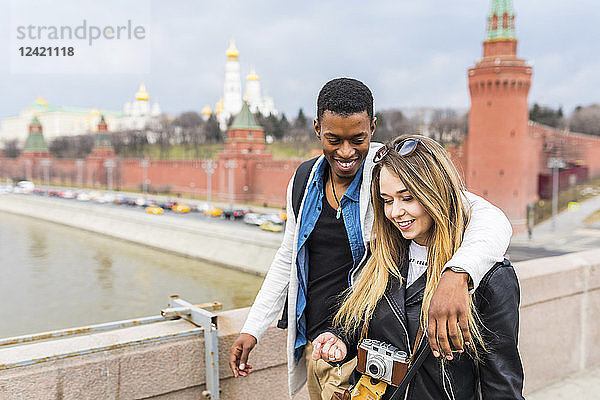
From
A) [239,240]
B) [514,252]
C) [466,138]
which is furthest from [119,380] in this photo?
[466,138]

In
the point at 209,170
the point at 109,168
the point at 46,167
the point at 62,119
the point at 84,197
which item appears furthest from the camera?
the point at 62,119

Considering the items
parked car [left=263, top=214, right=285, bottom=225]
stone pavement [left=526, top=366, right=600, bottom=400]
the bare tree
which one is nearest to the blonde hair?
Answer: stone pavement [left=526, top=366, right=600, bottom=400]

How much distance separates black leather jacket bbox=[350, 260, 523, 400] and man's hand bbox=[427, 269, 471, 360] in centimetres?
10

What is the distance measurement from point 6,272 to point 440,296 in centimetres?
2215

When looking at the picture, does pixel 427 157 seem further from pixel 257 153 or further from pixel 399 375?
pixel 257 153

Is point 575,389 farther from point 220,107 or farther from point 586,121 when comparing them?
point 220,107

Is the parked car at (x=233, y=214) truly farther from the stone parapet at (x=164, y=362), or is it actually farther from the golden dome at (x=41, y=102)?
the golden dome at (x=41, y=102)

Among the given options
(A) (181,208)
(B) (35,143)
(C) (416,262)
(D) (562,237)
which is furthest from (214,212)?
(B) (35,143)

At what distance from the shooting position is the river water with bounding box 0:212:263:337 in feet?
47.8

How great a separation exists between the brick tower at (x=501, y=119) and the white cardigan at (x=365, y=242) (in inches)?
867

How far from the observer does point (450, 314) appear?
3.13ft

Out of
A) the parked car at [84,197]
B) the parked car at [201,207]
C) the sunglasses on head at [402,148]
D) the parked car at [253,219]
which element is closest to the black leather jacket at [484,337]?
the sunglasses on head at [402,148]

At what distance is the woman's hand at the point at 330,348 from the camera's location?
4.08 ft

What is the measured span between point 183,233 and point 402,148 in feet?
72.4
